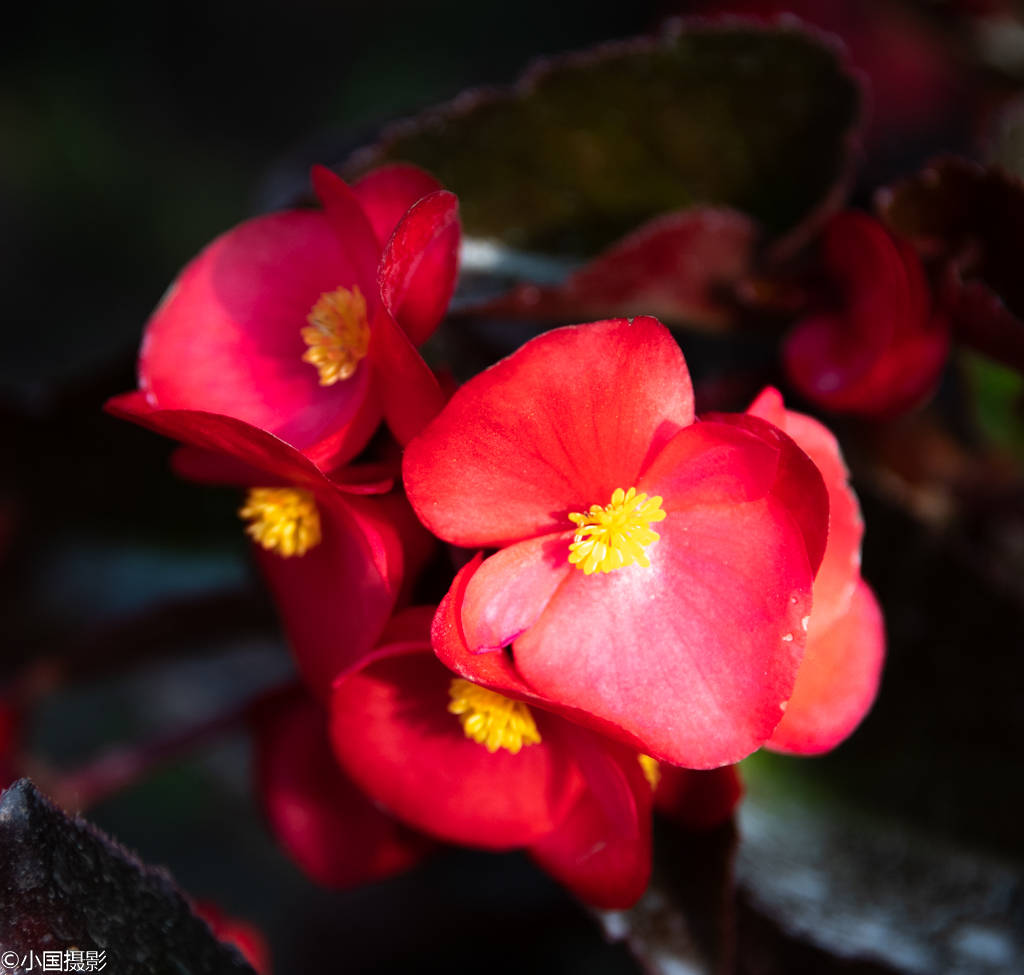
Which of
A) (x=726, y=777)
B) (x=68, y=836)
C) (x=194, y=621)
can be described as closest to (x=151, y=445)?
(x=194, y=621)

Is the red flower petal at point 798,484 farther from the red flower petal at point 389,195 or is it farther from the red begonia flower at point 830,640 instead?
the red flower petal at point 389,195

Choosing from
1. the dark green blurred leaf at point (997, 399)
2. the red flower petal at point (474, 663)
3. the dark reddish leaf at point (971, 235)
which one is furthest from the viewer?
the dark green blurred leaf at point (997, 399)

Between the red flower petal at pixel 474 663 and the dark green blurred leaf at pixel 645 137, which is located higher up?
the dark green blurred leaf at pixel 645 137

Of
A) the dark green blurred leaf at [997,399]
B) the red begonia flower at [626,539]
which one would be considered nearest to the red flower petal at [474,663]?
the red begonia flower at [626,539]

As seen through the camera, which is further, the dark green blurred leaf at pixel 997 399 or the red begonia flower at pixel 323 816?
the dark green blurred leaf at pixel 997 399

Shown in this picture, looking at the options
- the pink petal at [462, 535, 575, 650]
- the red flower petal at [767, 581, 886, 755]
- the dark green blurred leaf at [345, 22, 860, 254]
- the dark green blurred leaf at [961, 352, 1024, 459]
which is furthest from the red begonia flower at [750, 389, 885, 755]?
the dark green blurred leaf at [961, 352, 1024, 459]

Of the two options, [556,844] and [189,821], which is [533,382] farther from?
[189,821]

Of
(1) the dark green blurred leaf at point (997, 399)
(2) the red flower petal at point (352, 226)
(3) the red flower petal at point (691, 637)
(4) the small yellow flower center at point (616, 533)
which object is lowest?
(1) the dark green blurred leaf at point (997, 399)

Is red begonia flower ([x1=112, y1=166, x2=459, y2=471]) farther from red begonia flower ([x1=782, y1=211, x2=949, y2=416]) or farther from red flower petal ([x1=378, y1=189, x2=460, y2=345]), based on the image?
red begonia flower ([x1=782, y1=211, x2=949, y2=416])
